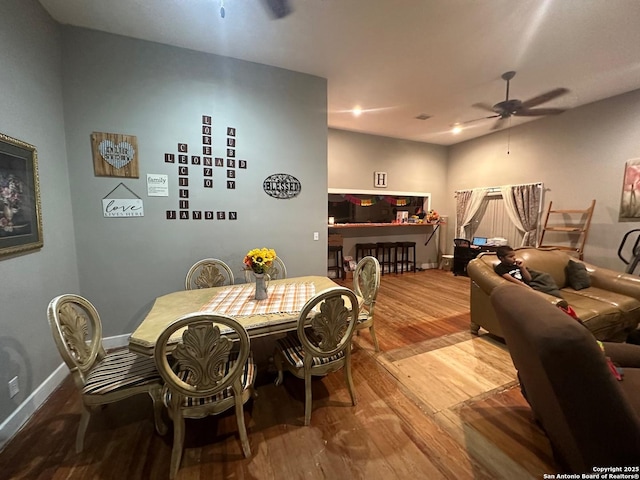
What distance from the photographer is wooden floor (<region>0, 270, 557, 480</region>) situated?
135 centimetres

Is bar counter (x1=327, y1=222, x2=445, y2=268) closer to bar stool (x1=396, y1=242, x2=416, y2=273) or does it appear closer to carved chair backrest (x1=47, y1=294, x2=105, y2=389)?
bar stool (x1=396, y1=242, x2=416, y2=273)

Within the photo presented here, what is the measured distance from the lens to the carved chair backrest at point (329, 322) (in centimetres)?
148

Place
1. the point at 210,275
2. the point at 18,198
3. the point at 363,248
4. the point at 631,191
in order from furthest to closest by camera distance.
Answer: the point at 363,248 → the point at 631,191 → the point at 210,275 → the point at 18,198

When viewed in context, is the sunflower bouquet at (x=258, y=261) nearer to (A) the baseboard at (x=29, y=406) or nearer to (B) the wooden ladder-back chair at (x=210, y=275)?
(B) the wooden ladder-back chair at (x=210, y=275)

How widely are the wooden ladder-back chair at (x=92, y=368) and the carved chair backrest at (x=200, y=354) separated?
38cm

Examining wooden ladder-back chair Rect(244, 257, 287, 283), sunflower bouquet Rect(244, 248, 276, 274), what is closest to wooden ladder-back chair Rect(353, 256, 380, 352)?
wooden ladder-back chair Rect(244, 257, 287, 283)

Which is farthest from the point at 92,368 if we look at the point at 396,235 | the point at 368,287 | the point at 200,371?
the point at 396,235

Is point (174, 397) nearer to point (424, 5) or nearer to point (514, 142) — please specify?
point (424, 5)

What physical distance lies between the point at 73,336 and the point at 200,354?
85cm

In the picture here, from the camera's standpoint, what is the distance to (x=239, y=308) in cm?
181

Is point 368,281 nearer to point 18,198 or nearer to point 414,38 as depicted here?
point 414,38

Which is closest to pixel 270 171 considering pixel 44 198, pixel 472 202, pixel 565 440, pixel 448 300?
pixel 44 198

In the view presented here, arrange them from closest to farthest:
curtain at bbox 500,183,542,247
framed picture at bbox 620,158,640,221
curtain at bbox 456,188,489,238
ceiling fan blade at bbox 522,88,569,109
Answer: ceiling fan blade at bbox 522,88,569,109, framed picture at bbox 620,158,640,221, curtain at bbox 500,183,542,247, curtain at bbox 456,188,489,238

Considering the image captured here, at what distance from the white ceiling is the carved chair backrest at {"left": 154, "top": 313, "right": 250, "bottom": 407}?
2490 millimetres
